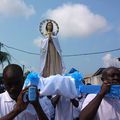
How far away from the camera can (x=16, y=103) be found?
10.8 feet

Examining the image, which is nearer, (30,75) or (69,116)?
(30,75)

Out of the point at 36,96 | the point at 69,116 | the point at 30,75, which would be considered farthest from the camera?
the point at 69,116

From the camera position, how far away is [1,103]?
11.8ft

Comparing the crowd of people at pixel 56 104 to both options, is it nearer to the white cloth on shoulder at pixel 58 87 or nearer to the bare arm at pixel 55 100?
the bare arm at pixel 55 100

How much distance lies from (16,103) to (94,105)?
2.28 feet

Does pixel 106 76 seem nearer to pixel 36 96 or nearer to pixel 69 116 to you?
pixel 69 116

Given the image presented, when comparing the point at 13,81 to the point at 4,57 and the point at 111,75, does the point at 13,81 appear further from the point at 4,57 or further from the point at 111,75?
the point at 4,57

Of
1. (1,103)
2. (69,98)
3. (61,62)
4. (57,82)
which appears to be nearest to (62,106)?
(69,98)

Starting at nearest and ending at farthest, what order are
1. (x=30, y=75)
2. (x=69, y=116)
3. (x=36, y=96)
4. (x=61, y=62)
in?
(x=36, y=96)
(x=30, y=75)
(x=69, y=116)
(x=61, y=62)

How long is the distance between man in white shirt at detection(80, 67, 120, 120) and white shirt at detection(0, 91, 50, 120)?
371 mm

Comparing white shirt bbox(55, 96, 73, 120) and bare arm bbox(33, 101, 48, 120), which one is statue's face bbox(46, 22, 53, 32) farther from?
bare arm bbox(33, 101, 48, 120)

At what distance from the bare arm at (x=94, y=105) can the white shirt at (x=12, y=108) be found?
344mm

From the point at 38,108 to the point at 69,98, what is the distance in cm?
64

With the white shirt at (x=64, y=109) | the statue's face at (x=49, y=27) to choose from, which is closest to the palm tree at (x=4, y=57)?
the statue's face at (x=49, y=27)
